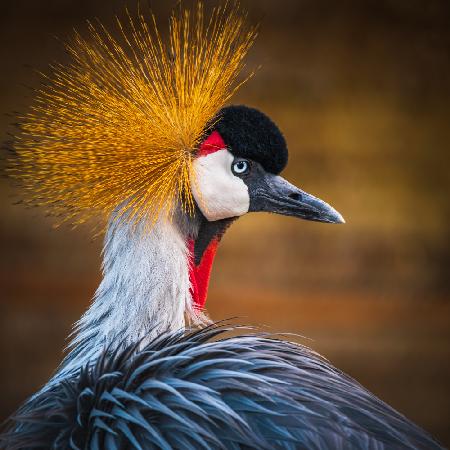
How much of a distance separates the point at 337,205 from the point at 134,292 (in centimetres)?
252

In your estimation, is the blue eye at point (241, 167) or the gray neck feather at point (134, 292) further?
the blue eye at point (241, 167)

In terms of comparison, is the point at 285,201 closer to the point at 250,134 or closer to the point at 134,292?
the point at 250,134

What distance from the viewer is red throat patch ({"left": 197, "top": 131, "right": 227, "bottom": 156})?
1628 mm

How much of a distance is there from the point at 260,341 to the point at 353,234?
2602 millimetres

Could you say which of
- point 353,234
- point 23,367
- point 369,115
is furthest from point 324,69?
point 23,367

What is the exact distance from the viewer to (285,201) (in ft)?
5.71

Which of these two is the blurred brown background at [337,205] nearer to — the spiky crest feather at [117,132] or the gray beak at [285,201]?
the gray beak at [285,201]

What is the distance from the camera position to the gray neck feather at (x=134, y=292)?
1.52m

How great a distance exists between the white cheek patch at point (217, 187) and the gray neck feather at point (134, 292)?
9 centimetres

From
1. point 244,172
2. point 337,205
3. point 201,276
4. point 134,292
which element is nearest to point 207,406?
point 134,292

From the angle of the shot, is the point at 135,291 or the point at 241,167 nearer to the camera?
the point at 135,291

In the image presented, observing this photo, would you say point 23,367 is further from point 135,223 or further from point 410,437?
point 410,437

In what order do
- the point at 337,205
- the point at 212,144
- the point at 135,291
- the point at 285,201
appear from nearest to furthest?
the point at 135,291, the point at 212,144, the point at 285,201, the point at 337,205

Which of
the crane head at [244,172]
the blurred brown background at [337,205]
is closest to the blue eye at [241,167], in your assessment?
the crane head at [244,172]
